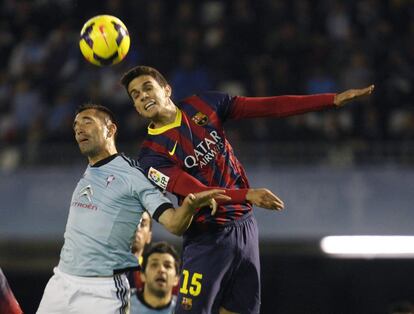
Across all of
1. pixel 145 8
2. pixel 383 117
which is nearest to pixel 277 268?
pixel 383 117

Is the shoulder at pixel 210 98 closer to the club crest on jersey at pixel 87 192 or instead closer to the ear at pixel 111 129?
the ear at pixel 111 129

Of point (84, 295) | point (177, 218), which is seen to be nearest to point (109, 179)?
point (177, 218)

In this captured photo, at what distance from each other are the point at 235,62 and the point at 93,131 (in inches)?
254

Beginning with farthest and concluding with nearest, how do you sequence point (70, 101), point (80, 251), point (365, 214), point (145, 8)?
point (145, 8) < point (70, 101) < point (365, 214) < point (80, 251)

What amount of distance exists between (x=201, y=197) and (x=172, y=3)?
8.34m

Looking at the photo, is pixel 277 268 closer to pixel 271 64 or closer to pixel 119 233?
pixel 271 64

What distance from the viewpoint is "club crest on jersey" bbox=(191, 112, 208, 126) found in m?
5.95

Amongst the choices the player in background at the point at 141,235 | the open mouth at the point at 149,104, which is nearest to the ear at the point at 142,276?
the player in background at the point at 141,235

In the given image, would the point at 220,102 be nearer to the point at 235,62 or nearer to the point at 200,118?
the point at 200,118

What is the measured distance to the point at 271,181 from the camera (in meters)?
10.9

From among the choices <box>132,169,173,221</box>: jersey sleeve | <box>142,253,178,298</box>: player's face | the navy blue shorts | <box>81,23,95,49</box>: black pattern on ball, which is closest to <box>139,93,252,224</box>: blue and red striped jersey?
the navy blue shorts

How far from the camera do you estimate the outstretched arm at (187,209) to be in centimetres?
507

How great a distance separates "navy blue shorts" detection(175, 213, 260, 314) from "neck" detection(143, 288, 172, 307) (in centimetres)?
178

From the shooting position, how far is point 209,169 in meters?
5.87
